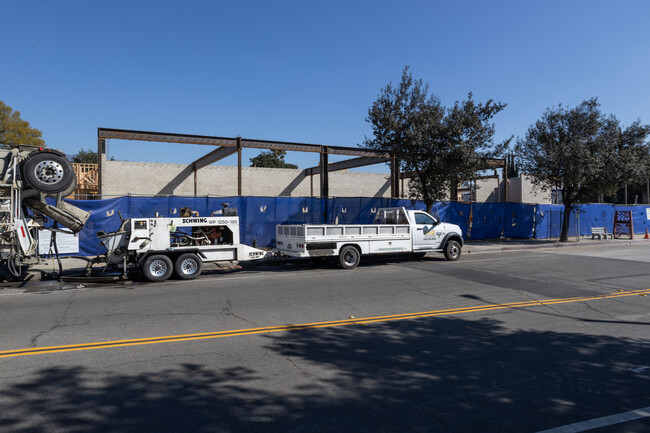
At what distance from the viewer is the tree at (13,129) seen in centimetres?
3997

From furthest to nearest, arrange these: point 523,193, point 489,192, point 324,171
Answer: point 489,192, point 523,193, point 324,171

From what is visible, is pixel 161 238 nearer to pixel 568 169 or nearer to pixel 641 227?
pixel 568 169

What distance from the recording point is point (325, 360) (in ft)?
16.5

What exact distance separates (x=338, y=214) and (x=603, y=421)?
55.3ft

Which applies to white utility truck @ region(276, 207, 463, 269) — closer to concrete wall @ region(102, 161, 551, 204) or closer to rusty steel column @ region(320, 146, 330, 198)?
rusty steel column @ region(320, 146, 330, 198)

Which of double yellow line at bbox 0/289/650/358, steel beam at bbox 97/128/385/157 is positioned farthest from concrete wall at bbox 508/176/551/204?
double yellow line at bbox 0/289/650/358

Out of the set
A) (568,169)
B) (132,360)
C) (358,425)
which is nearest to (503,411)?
(358,425)

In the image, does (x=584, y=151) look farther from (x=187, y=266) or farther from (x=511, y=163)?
(x=511, y=163)

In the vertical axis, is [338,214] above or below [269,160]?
below

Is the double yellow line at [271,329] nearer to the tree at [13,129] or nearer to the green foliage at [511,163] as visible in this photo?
the green foliage at [511,163]

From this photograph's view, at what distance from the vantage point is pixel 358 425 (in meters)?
3.50

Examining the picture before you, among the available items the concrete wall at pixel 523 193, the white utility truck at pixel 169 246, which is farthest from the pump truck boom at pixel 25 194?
the concrete wall at pixel 523 193

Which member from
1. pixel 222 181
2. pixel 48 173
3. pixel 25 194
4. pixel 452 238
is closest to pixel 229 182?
pixel 222 181

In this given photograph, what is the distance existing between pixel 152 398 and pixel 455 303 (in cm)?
604
